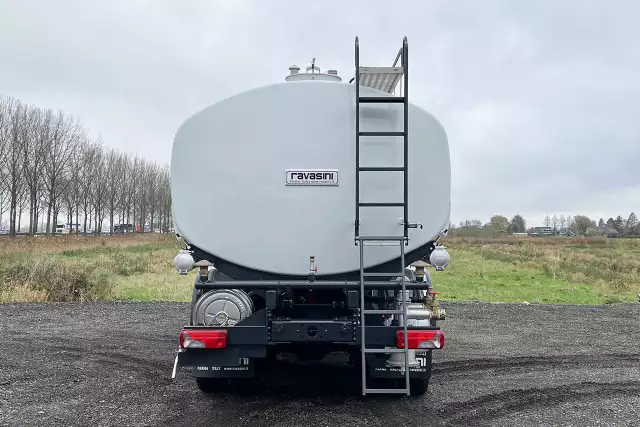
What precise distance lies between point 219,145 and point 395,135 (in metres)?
1.68

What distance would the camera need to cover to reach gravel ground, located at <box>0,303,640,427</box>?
5344 mm

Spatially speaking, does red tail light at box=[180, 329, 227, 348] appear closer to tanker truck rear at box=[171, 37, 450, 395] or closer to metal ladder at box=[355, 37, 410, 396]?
tanker truck rear at box=[171, 37, 450, 395]

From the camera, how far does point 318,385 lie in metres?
6.56

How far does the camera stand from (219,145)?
17.9 ft

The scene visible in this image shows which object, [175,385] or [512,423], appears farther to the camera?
[175,385]

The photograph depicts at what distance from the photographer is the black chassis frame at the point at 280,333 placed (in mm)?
5176

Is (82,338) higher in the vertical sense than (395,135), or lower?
lower

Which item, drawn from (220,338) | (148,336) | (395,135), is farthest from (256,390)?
(148,336)

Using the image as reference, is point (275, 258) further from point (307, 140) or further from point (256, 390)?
point (256, 390)

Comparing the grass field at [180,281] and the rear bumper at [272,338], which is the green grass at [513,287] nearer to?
the grass field at [180,281]

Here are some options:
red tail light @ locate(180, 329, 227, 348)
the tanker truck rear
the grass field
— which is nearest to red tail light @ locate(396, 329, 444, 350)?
the tanker truck rear

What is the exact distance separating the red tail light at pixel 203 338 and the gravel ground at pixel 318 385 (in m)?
0.71

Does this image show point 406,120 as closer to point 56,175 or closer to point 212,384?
point 212,384

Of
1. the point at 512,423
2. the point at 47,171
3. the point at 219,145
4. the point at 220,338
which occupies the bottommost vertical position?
the point at 512,423
